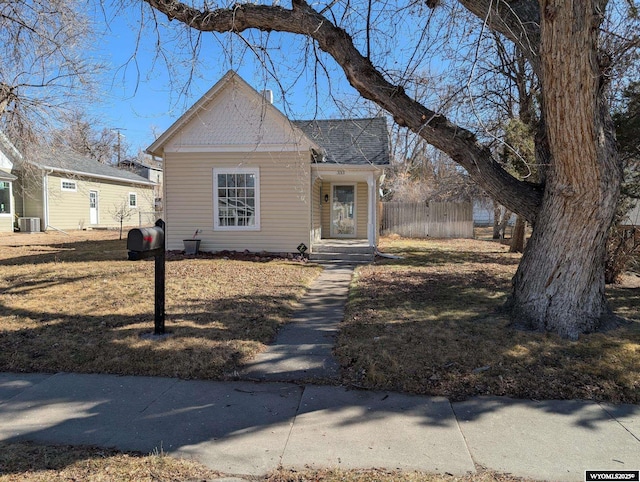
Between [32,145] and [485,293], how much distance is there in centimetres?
1413

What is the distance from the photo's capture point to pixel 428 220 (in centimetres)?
2383

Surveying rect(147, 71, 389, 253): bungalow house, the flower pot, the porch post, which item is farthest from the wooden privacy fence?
the flower pot

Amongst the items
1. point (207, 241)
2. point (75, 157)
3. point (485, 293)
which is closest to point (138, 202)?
point (75, 157)

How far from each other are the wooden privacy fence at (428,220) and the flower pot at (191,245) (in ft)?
43.4

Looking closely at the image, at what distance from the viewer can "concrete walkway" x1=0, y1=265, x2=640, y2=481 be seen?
2828mm

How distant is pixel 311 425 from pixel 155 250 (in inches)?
116

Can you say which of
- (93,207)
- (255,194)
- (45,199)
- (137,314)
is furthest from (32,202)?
(137,314)

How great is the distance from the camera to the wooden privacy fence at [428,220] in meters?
23.4

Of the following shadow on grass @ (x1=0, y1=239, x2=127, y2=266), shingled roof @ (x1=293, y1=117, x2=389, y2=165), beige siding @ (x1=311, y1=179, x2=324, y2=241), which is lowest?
shadow on grass @ (x1=0, y1=239, x2=127, y2=266)

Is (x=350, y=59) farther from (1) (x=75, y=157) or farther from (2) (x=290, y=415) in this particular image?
(1) (x=75, y=157)

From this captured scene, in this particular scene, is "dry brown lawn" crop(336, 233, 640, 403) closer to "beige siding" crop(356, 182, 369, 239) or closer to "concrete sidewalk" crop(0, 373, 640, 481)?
"concrete sidewalk" crop(0, 373, 640, 481)

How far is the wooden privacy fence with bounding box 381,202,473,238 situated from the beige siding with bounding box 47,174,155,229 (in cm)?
1652

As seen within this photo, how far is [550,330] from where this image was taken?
5.09 metres

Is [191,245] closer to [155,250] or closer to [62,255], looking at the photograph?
[62,255]
